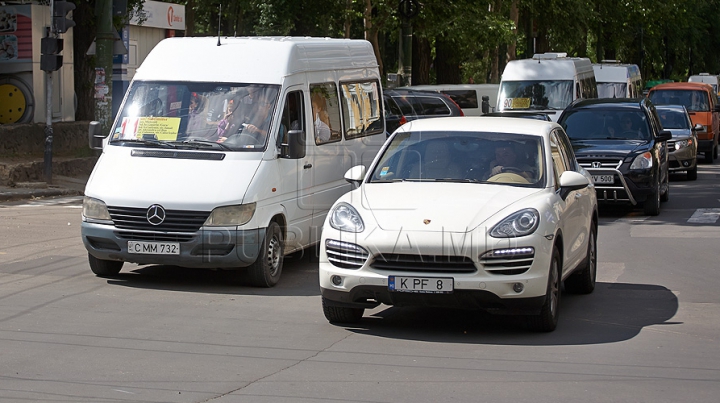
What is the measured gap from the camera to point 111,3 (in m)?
20.3

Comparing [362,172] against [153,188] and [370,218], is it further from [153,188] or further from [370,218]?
[153,188]

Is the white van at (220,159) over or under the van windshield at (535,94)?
under

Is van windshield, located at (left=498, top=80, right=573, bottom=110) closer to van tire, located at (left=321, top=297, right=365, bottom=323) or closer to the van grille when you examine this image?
the van grille

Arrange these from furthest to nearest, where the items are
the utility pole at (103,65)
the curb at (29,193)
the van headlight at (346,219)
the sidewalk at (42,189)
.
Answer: the utility pole at (103,65) < the sidewalk at (42,189) < the curb at (29,193) < the van headlight at (346,219)

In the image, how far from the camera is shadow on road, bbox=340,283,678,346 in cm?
802

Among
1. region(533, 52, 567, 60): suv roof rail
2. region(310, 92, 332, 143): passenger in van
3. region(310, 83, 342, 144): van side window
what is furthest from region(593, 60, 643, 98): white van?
region(310, 92, 332, 143): passenger in van

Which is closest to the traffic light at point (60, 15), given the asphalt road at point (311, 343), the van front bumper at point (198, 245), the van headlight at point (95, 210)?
the asphalt road at point (311, 343)

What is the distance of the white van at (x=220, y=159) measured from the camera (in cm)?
968

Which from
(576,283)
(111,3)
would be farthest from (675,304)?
(111,3)

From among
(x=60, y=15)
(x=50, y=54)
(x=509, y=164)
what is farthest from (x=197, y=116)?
(x=50, y=54)

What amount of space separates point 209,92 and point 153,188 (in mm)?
1405

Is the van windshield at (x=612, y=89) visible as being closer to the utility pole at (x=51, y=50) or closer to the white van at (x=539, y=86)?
the white van at (x=539, y=86)

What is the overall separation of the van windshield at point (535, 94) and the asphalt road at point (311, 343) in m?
14.1

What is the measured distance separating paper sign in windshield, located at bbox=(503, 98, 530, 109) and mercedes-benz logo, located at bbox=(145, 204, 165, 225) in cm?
1685
